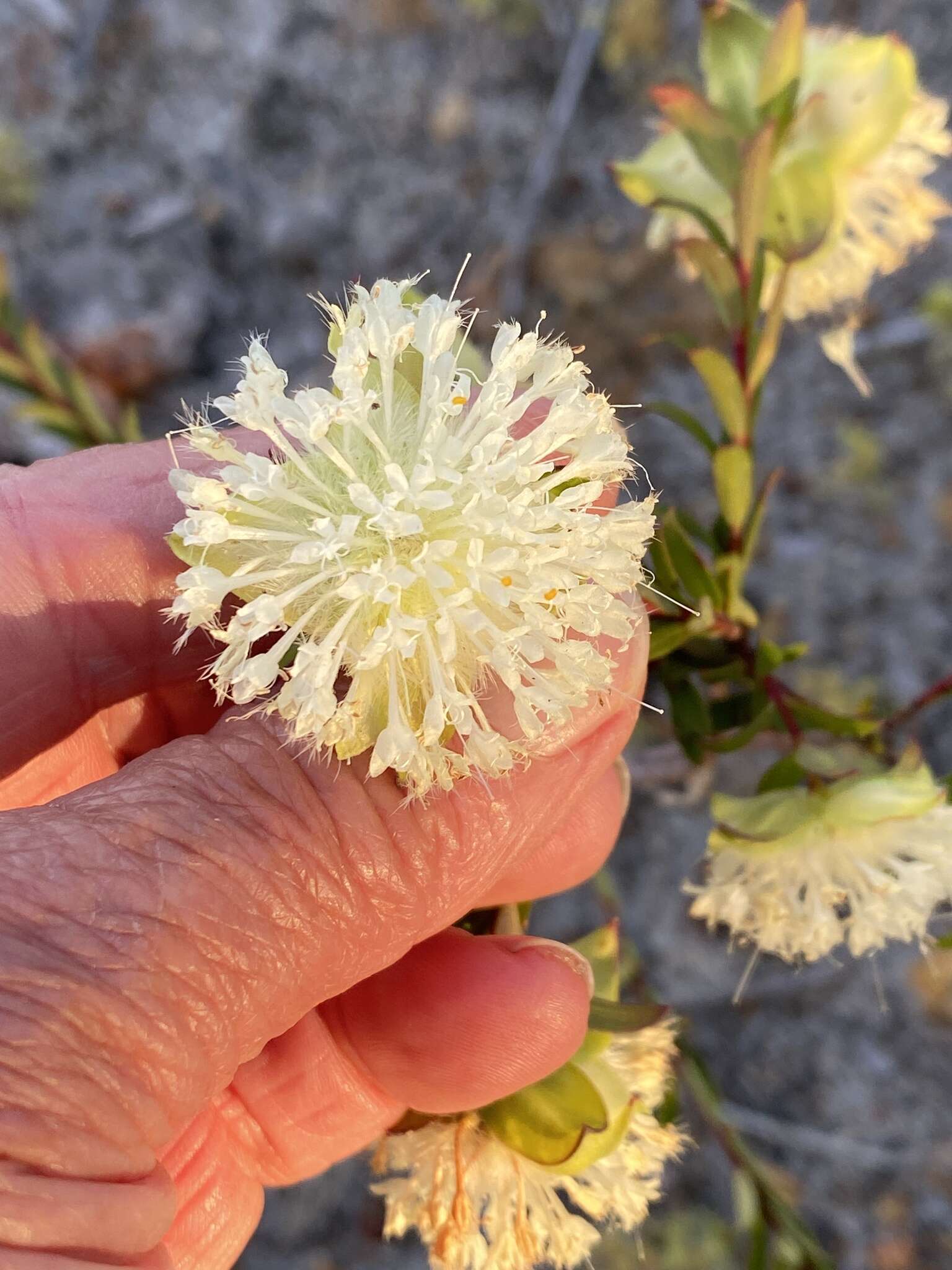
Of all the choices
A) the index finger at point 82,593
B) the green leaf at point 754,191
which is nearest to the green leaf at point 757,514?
Answer: the green leaf at point 754,191

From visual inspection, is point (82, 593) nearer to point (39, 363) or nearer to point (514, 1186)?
point (39, 363)

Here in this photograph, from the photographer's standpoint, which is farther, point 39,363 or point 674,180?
point 39,363

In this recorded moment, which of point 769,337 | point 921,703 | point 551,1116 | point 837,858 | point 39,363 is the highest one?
point 769,337

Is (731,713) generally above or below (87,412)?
above

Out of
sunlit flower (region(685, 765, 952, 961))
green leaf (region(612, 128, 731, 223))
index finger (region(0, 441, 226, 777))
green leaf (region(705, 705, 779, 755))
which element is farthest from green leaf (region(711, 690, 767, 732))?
index finger (region(0, 441, 226, 777))

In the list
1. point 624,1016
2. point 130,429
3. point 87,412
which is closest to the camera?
point 624,1016

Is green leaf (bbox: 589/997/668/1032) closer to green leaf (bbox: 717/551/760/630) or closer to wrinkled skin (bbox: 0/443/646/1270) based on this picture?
wrinkled skin (bbox: 0/443/646/1270)

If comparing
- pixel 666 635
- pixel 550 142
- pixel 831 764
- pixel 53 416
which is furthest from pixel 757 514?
pixel 550 142
